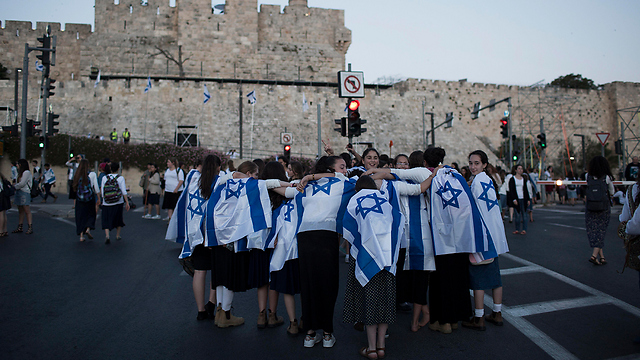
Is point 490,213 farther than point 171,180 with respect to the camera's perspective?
No

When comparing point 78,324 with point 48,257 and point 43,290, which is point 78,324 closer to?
point 43,290

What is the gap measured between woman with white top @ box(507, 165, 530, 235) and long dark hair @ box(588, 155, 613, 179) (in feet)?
9.73

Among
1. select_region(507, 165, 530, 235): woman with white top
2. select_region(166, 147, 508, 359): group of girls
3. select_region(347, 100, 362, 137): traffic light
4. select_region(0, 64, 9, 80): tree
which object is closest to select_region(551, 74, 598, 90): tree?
select_region(507, 165, 530, 235): woman with white top

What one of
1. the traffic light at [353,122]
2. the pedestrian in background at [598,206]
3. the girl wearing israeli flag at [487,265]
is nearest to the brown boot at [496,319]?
the girl wearing israeli flag at [487,265]

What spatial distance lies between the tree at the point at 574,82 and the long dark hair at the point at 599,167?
5674 centimetres

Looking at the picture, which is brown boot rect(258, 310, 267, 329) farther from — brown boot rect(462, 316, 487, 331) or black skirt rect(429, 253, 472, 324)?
brown boot rect(462, 316, 487, 331)

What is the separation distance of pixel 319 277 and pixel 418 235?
1.09 meters

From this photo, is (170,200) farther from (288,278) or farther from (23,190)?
(288,278)

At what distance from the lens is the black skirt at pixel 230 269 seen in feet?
13.3

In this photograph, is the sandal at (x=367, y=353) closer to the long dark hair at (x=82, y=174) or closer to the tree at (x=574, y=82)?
the long dark hair at (x=82, y=174)

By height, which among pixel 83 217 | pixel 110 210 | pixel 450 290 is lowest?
pixel 450 290

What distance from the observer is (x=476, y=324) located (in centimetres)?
399

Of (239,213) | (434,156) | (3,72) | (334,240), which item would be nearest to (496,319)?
(434,156)

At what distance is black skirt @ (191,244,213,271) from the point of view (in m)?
4.27
